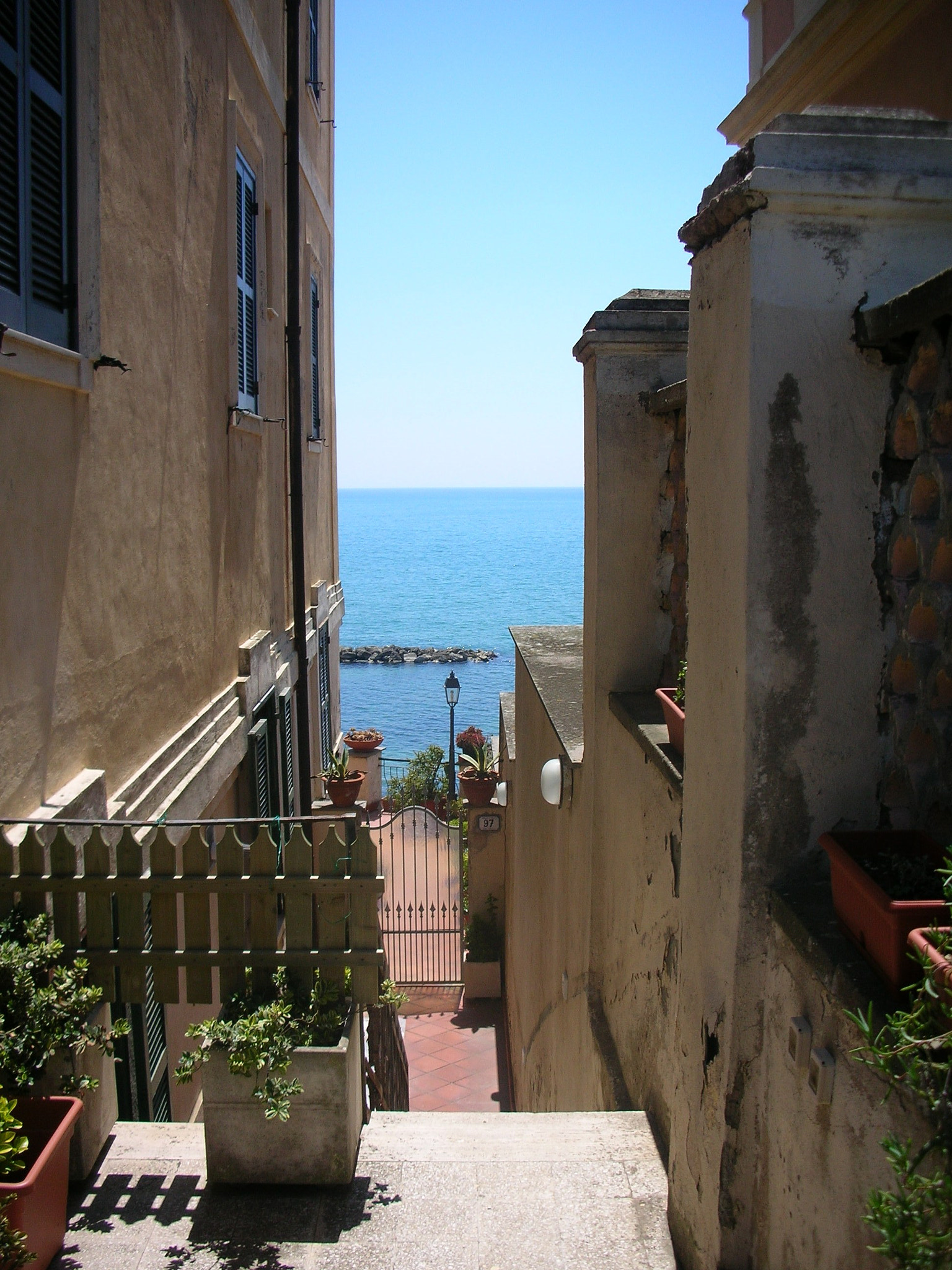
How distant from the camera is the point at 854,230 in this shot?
2328mm

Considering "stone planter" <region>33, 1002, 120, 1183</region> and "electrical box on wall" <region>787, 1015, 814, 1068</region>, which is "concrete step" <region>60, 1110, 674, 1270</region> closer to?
"stone planter" <region>33, 1002, 120, 1183</region>

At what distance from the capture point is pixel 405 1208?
3.31m

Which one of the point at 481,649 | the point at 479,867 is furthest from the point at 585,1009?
the point at 481,649

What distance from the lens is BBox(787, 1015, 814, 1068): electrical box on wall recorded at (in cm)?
219

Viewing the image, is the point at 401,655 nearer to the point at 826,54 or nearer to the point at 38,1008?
the point at 826,54

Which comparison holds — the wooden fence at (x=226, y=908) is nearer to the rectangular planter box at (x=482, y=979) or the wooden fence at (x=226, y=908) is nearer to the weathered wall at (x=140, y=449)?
the weathered wall at (x=140, y=449)

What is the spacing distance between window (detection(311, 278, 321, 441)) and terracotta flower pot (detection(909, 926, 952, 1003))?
10.1m

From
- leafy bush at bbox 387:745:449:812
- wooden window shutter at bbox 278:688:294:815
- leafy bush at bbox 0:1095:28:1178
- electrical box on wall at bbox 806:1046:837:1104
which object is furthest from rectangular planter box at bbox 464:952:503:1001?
electrical box on wall at bbox 806:1046:837:1104

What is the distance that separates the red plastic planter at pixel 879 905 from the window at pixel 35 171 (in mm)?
3100

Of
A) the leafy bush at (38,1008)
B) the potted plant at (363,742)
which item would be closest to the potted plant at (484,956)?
the potted plant at (363,742)

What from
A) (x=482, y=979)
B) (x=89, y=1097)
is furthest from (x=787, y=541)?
(x=482, y=979)

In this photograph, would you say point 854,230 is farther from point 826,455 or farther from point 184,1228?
point 184,1228

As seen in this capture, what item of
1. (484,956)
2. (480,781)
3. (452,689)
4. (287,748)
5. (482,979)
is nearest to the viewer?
(287,748)

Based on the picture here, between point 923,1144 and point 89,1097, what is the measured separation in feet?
9.23
